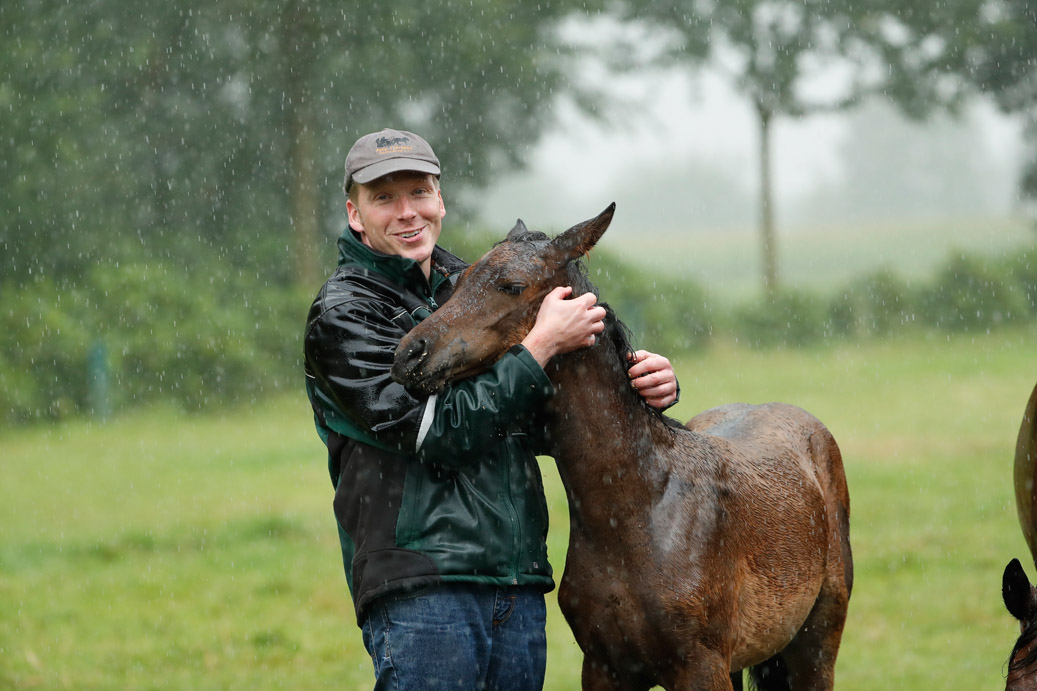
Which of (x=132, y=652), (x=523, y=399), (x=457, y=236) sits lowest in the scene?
(x=132, y=652)

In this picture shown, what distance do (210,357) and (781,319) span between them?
11.6 m

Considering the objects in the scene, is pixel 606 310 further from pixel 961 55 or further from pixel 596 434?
pixel 961 55

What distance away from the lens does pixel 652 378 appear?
3.57 meters

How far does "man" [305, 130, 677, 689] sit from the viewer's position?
312 cm

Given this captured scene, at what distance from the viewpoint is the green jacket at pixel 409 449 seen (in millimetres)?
3100

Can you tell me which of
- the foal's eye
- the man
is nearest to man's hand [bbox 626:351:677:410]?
the man

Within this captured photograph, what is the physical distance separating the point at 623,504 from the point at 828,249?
52596 millimetres

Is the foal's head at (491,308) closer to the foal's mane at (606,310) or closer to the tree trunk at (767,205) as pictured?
the foal's mane at (606,310)

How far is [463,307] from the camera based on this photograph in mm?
3170

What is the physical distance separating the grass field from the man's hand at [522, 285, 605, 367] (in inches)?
72.2

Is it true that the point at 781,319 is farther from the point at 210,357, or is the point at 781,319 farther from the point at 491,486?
the point at 491,486

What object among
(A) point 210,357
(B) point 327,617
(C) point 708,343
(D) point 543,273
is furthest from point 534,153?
(D) point 543,273

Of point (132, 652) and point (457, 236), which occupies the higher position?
point (457, 236)

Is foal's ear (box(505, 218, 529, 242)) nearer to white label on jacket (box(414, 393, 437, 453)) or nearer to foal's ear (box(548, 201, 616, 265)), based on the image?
foal's ear (box(548, 201, 616, 265))
